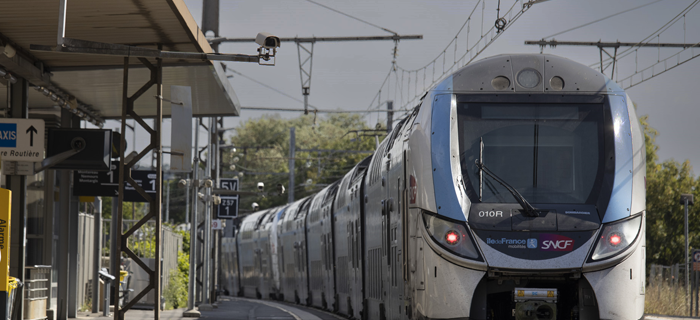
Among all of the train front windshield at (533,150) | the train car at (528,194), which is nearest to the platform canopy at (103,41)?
the train car at (528,194)

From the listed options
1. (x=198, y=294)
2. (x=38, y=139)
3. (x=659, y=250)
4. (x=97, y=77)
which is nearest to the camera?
(x=38, y=139)

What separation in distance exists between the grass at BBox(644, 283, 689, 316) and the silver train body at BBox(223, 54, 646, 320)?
59.7 ft

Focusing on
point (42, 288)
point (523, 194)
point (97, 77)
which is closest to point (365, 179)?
point (97, 77)

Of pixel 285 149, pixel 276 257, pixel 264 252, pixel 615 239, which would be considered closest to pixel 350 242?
pixel 615 239

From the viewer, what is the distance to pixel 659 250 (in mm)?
34000

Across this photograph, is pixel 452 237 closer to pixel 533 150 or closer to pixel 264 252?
pixel 533 150

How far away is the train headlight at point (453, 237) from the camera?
903 centimetres

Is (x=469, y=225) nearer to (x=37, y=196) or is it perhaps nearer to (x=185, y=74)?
(x=185, y=74)

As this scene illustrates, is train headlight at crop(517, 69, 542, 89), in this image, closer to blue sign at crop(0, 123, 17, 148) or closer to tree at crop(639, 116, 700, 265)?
blue sign at crop(0, 123, 17, 148)

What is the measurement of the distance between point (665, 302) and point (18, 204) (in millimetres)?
20037

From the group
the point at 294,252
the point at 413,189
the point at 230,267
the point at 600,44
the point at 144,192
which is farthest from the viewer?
the point at 230,267

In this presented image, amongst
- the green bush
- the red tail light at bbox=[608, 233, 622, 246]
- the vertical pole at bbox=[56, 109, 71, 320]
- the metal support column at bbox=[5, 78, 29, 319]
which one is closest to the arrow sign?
the metal support column at bbox=[5, 78, 29, 319]

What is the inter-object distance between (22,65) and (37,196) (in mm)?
5797

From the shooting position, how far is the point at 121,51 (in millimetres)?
11383
